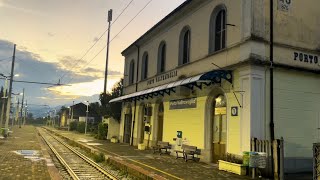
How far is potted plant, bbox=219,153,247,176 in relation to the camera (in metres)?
12.7

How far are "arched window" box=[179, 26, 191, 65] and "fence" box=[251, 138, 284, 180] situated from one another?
8048 mm

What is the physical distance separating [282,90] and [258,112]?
→ 5.28 ft

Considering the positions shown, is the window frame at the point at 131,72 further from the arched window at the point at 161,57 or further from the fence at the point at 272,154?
the fence at the point at 272,154

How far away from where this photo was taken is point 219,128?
15.6 meters

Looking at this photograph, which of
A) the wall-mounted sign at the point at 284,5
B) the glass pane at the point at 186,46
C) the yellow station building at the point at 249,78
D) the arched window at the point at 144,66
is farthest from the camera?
the arched window at the point at 144,66

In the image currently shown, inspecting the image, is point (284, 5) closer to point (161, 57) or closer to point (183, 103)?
point (183, 103)

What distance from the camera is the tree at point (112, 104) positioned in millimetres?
34959

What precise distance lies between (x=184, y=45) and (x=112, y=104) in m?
18.3

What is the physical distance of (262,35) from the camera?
45.2 ft

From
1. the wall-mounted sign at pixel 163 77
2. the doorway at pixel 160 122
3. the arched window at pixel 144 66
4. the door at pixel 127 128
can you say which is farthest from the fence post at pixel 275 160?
the door at pixel 127 128

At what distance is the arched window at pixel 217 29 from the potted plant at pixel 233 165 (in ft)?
16.8

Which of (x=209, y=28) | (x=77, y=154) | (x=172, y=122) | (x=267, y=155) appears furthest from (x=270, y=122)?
(x=77, y=154)

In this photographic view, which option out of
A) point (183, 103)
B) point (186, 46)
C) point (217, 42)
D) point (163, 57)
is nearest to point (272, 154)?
point (217, 42)

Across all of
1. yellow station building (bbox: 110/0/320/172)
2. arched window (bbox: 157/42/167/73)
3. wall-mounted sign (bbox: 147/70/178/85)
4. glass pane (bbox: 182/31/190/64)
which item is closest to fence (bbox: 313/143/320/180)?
yellow station building (bbox: 110/0/320/172)
